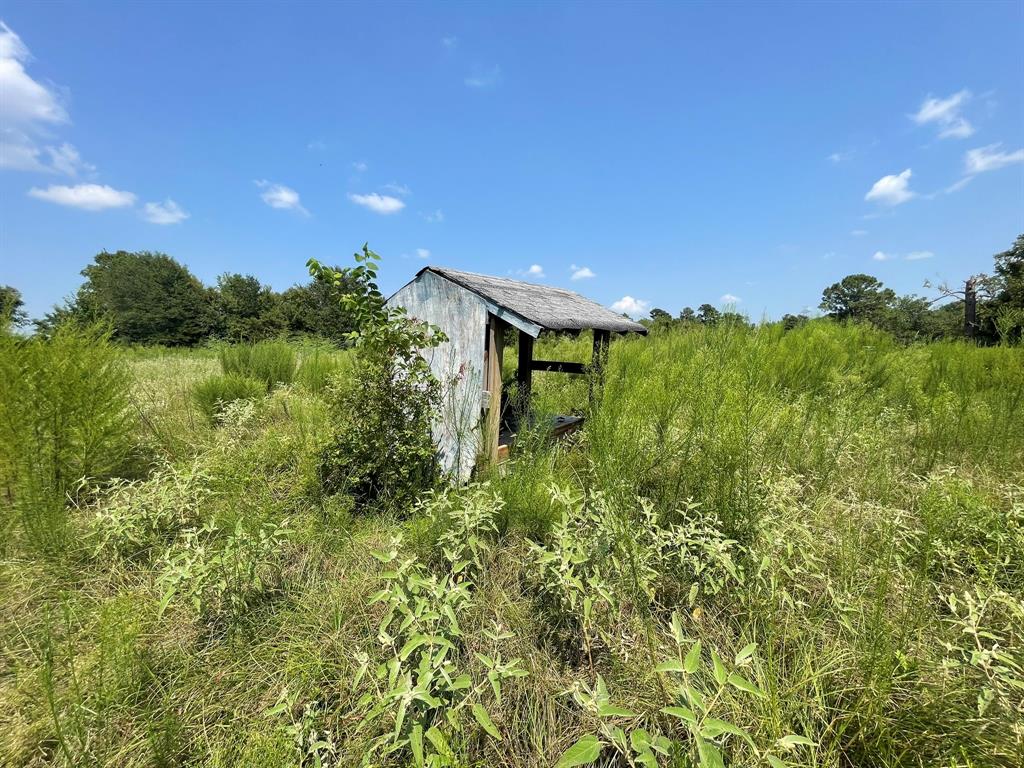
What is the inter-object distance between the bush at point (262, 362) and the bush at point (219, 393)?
123 cm

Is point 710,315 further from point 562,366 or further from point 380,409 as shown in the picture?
point 380,409

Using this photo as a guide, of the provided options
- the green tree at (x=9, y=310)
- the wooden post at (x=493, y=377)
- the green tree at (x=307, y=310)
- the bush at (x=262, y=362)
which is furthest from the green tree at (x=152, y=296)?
the wooden post at (x=493, y=377)

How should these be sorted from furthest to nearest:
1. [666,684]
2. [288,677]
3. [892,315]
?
[892,315] → [288,677] → [666,684]

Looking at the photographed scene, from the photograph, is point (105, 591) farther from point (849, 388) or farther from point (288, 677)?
point (849, 388)

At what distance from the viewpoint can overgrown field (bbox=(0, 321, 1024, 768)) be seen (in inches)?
57.9

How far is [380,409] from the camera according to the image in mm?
3184

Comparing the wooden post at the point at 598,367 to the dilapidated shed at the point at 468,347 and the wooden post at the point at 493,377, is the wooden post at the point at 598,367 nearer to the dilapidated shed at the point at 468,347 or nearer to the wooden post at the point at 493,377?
the dilapidated shed at the point at 468,347

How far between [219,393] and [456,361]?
12.2 feet

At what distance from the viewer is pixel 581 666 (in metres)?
1.90

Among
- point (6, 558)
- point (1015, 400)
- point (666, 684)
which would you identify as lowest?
point (666, 684)

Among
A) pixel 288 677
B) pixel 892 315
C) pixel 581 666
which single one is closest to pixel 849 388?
pixel 581 666

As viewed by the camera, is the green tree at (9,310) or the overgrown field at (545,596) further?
the green tree at (9,310)

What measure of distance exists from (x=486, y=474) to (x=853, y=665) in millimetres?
2575

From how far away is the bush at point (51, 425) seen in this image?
2.56m
